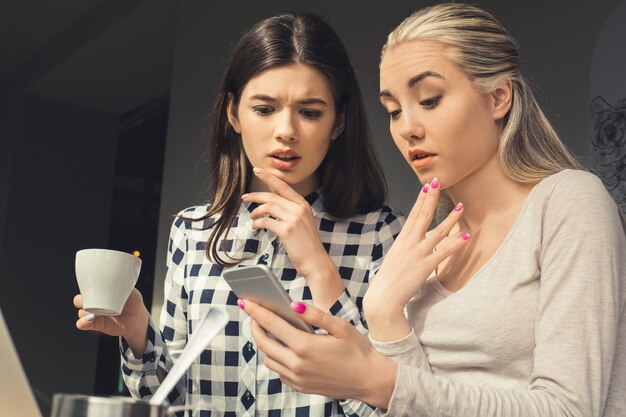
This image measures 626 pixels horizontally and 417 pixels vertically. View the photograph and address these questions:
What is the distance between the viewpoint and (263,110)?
1.51 meters

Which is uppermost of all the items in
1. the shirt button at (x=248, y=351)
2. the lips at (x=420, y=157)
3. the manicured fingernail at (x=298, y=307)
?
the lips at (x=420, y=157)

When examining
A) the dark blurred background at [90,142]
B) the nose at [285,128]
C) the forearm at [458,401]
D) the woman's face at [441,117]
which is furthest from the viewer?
the dark blurred background at [90,142]

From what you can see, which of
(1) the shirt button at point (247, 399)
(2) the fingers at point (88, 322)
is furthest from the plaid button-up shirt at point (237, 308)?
(2) the fingers at point (88, 322)

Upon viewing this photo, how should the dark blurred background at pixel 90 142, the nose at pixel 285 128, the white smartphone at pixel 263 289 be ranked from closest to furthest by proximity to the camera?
the white smartphone at pixel 263 289 < the nose at pixel 285 128 < the dark blurred background at pixel 90 142

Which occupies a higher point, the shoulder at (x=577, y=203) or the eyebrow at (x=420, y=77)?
A: the eyebrow at (x=420, y=77)

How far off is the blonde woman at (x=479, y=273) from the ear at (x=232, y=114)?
41 centimetres

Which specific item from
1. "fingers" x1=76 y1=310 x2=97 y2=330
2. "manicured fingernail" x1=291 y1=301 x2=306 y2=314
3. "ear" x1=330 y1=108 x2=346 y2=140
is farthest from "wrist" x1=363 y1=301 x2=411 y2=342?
"ear" x1=330 y1=108 x2=346 y2=140

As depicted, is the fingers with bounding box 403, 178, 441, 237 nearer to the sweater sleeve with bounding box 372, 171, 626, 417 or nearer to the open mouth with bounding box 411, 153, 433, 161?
the open mouth with bounding box 411, 153, 433, 161

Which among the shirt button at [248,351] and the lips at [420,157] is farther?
the shirt button at [248,351]

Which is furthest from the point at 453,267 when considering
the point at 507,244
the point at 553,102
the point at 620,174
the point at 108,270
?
the point at 553,102

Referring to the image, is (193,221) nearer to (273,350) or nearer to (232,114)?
(232,114)

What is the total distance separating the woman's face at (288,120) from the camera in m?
1.48

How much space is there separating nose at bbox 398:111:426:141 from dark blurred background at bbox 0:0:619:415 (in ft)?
7.81

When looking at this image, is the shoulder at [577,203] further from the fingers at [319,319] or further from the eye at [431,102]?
the fingers at [319,319]
